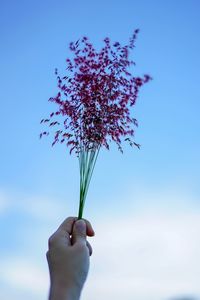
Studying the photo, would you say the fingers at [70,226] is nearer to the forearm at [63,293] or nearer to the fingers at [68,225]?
the fingers at [68,225]

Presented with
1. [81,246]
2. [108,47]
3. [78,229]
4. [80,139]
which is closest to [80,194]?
[80,139]

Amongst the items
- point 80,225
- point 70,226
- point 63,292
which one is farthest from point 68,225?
point 63,292

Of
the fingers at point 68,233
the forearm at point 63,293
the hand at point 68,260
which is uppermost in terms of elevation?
the fingers at point 68,233

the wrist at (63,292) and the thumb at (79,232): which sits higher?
the thumb at (79,232)

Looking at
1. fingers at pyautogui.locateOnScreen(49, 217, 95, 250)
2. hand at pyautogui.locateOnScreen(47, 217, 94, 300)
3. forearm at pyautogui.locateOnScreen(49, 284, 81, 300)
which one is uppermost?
fingers at pyautogui.locateOnScreen(49, 217, 95, 250)

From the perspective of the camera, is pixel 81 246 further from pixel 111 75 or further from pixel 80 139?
pixel 111 75

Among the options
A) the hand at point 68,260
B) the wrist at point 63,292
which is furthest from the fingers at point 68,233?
the wrist at point 63,292

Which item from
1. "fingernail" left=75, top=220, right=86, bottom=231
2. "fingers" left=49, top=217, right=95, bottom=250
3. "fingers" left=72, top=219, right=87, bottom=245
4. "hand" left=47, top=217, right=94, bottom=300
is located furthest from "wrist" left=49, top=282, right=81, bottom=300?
"fingernail" left=75, top=220, right=86, bottom=231

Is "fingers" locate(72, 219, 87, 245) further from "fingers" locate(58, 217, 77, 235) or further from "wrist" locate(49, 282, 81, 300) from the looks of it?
"wrist" locate(49, 282, 81, 300)
